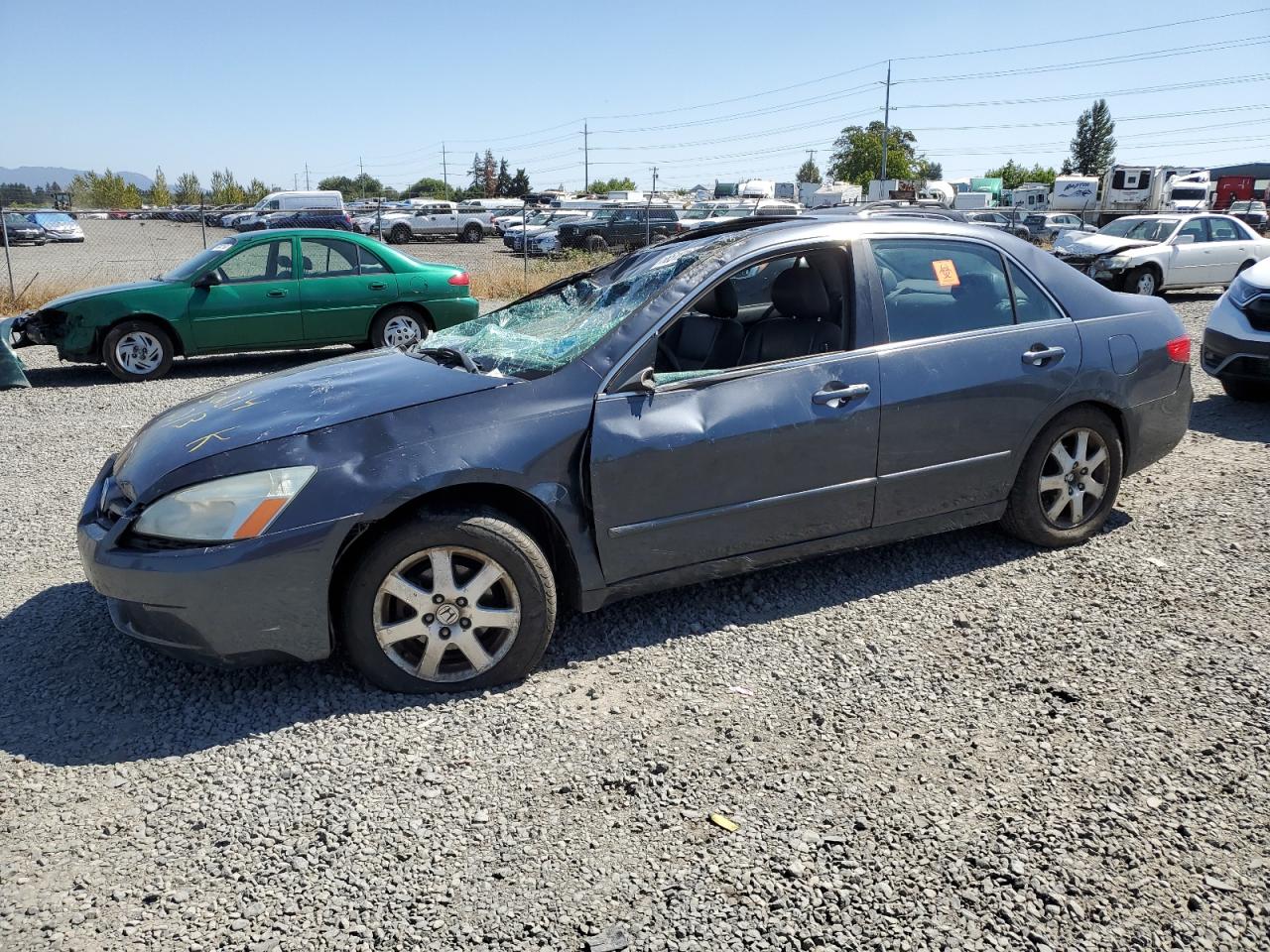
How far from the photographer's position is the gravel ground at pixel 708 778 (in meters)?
2.49

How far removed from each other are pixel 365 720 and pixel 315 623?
37cm

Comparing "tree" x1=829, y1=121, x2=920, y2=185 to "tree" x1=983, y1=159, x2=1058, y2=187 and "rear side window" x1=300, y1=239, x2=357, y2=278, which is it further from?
"rear side window" x1=300, y1=239, x2=357, y2=278

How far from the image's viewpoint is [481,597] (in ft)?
11.6

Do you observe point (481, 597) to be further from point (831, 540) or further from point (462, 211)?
point (462, 211)

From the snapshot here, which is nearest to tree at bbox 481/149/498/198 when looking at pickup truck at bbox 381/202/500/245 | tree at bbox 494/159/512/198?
tree at bbox 494/159/512/198

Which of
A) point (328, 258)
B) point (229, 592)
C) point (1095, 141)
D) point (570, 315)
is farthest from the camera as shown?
point (1095, 141)

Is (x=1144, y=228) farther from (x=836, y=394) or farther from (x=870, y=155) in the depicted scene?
(x=870, y=155)

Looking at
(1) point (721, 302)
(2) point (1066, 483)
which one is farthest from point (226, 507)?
(2) point (1066, 483)

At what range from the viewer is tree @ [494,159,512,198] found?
9194 centimetres

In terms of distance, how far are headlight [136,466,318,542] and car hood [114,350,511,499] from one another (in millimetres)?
152

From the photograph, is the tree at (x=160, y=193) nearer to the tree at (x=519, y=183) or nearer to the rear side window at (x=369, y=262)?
the tree at (x=519, y=183)

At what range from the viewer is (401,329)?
11414 millimetres

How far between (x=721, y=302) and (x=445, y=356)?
123cm

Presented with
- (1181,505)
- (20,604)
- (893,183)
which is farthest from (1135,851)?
(893,183)
